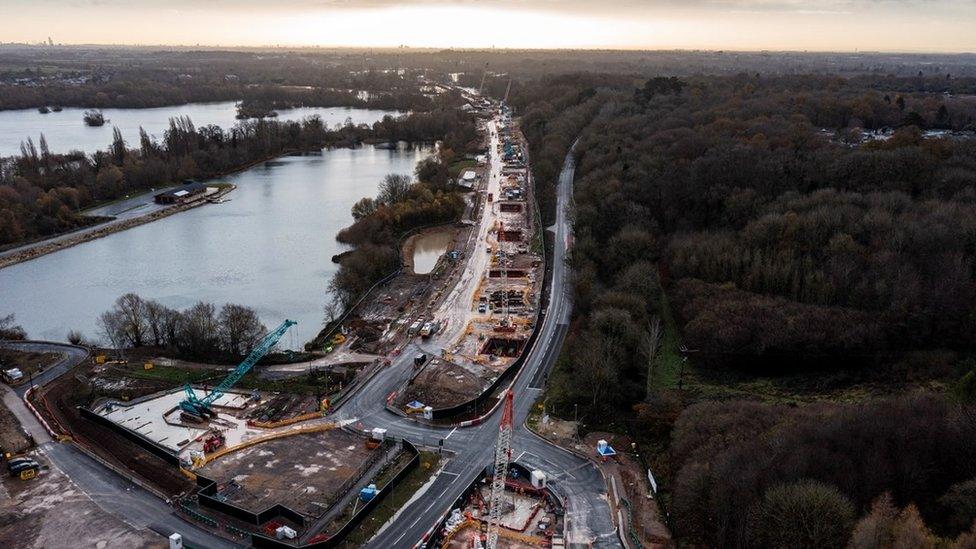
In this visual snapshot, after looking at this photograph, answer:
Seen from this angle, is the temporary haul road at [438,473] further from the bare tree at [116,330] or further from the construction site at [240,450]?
the bare tree at [116,330]

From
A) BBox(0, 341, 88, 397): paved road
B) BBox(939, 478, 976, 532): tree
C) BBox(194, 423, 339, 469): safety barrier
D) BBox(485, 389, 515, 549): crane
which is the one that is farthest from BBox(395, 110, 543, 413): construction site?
BBox(939, 478, 976, 532): tree

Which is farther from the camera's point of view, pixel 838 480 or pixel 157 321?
pixel 157 321

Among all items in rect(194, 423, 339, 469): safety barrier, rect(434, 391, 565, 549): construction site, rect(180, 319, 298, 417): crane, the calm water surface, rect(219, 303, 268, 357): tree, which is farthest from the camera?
the calm water surface

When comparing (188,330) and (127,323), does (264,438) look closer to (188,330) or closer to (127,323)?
(188,330)

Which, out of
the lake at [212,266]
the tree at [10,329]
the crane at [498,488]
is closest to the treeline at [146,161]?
the lake at [212,266]

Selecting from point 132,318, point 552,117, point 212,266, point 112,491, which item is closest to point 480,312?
point 132,318

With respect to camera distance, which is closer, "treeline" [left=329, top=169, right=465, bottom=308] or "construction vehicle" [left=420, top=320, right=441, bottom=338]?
"construction vehicle" [left=420, top=320, right=441, bottom=338]

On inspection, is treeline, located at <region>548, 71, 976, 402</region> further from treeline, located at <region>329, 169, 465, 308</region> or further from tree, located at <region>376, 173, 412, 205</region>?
tree, located at <region>376, 173, 412, 205</region>
